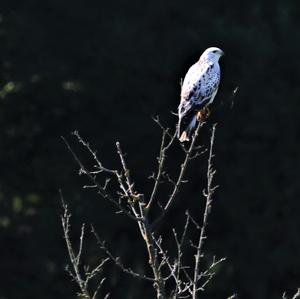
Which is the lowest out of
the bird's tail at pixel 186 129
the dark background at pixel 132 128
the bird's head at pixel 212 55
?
the dark background at pixel 132 128

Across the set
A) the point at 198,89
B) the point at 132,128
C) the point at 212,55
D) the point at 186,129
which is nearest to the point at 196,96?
the point at 198,89

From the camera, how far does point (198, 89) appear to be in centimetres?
840

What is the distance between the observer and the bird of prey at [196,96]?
26.6 feet

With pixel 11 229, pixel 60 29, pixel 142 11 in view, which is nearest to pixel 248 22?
pixel 142 11

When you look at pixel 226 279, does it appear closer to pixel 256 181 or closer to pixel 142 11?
pixel 256 181

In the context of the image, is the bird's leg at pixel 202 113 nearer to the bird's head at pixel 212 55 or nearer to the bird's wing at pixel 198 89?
the bird's wing at pixel 198 89

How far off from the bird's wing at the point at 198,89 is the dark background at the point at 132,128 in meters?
7.38

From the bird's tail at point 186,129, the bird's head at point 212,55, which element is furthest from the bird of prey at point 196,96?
the bird's head at point 212,55

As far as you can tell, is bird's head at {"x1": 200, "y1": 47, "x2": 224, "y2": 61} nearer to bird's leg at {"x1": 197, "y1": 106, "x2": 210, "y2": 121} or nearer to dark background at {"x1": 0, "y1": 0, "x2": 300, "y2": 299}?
bird's leg at {"x1": 197, "y1": 106, "x2": 210, "y2": 121}

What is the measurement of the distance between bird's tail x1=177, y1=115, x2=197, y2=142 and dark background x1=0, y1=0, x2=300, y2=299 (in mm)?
7936

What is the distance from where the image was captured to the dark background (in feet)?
54.1

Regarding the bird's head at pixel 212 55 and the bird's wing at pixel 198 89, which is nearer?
the bird's wing at pixel 198 89

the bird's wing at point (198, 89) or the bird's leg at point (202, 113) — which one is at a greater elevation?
the bird's wing at point (198, 89)

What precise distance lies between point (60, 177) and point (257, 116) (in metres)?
2.79
